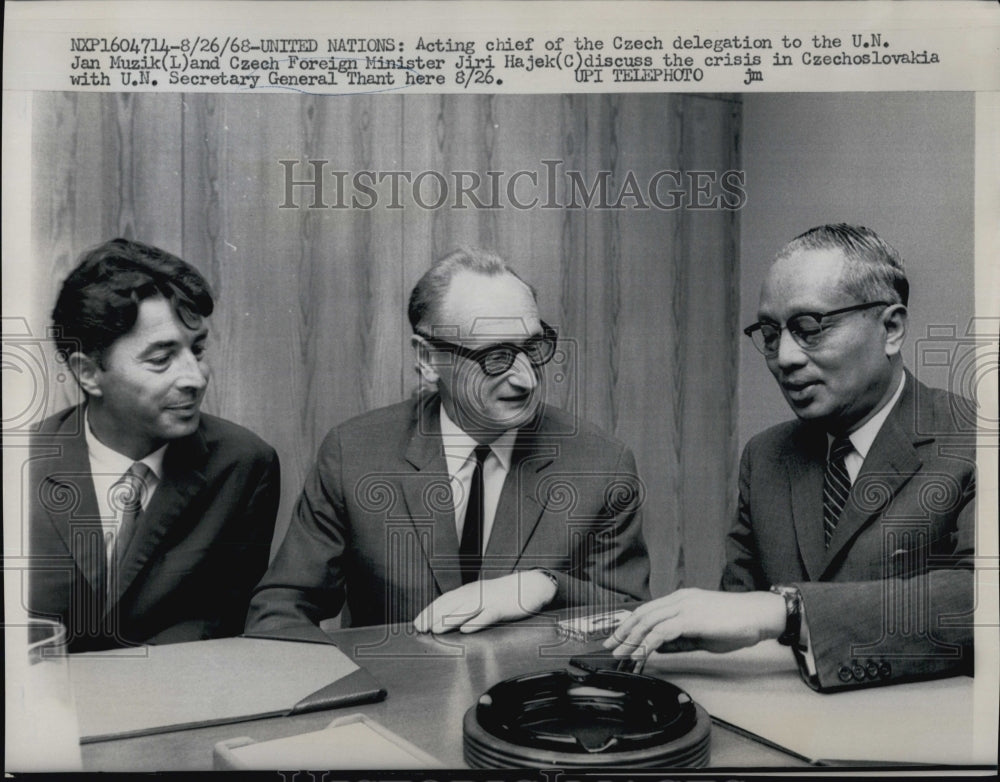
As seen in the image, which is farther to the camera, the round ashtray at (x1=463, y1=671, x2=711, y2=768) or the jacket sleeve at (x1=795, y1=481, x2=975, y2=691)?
the jacket sleeve at (x1=795, y1=481, x2=975, y2=691)

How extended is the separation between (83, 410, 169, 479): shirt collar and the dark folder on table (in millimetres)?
307

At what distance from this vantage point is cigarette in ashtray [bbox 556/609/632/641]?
64.6 inches

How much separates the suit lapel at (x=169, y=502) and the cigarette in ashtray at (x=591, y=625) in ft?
2.19

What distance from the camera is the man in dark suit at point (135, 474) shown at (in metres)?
1.61

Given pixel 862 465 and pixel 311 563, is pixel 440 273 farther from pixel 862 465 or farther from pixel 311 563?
pixel 862 465

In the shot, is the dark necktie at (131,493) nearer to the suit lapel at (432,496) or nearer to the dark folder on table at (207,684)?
the dark folder on table at (207,684)

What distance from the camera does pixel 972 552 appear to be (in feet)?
5.41

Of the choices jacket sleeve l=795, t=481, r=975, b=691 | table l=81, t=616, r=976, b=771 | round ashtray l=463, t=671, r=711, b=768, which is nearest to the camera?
round ashtray l=463, t=671, r=711, b=768

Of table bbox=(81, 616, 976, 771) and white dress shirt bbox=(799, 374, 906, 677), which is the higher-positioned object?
white dress shirt bbox=(799, 374, 906, 677)

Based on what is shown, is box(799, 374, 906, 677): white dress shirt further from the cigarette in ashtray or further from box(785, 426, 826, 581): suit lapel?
the cigarette in ashtray

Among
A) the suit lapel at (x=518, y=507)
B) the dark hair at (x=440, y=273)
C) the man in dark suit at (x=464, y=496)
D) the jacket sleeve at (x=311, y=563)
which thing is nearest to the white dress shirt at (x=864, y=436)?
the man in dark suit at (x=464, y=496)

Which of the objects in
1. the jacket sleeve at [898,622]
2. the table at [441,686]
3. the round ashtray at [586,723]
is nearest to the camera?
the round ashtray at [586,723]

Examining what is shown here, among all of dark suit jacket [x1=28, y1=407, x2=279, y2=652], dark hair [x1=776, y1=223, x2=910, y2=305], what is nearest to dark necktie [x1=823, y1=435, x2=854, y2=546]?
dark hair [x1=776, y1=223, x2=910, y2=305]

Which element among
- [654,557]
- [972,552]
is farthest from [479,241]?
[972,552]
